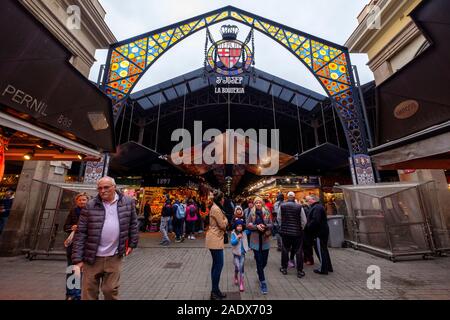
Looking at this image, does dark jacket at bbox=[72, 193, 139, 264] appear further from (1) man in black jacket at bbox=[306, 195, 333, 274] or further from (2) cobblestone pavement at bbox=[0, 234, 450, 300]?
(1) man in black jacket at bbox=[306, 195, 333, 274]

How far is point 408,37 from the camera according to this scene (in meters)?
7.30

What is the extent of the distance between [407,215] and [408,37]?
252 inches

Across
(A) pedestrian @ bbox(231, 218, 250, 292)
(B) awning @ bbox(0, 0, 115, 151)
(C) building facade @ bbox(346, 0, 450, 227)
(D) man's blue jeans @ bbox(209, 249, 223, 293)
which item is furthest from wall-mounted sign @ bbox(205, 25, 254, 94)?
(D) man's blue jeans @ bbox(209, 249, 223, 293)

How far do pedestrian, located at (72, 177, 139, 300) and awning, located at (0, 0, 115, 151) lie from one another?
177 cm

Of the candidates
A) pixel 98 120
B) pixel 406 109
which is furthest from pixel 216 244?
pixel 98 120

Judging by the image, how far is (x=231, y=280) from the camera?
4.27m

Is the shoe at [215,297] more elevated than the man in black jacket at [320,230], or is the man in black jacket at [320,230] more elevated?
the man in black jacket at [320,230]

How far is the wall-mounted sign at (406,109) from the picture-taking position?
130 inches

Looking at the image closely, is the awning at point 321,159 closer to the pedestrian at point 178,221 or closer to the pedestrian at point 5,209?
the pedestrian at point 178,221

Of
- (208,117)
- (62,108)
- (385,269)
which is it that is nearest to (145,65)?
(62,108)

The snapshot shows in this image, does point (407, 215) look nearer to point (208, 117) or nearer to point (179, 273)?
point (179, 273)

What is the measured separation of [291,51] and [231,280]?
32.3ft

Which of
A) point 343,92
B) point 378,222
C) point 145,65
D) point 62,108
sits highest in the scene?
point 145,65

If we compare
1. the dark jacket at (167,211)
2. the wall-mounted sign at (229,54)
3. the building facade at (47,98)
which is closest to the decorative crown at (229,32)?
the wall-mounted sign at (229,54)
